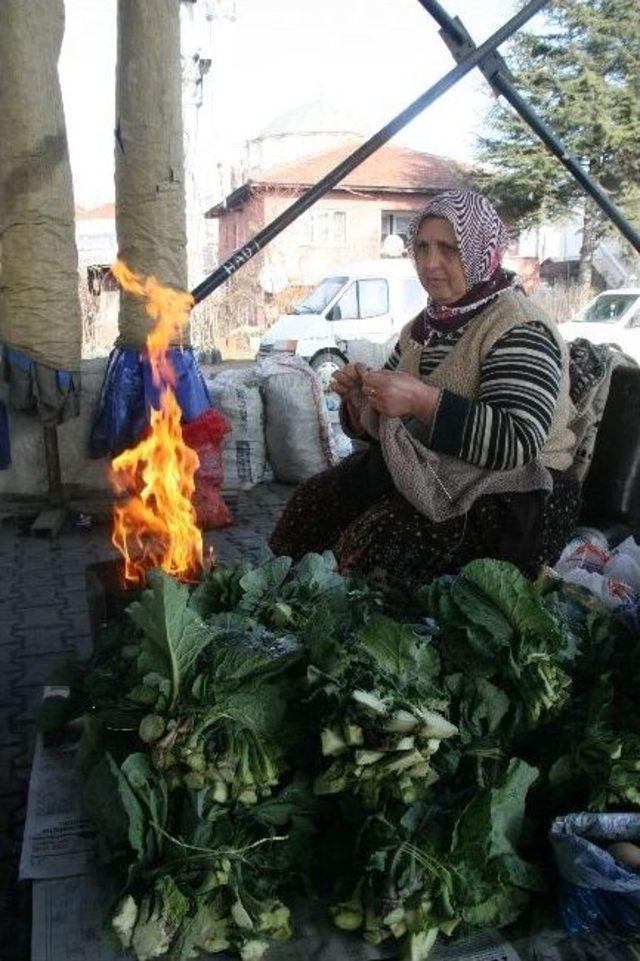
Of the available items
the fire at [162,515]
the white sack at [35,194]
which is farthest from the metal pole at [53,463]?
the fire at [162,515]

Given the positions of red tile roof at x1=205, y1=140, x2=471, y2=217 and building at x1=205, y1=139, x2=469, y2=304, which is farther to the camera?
red tile roof at x1=205, y1=140, x2=471, y2=217

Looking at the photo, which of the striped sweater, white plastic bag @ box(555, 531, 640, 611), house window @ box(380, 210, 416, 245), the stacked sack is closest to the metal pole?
the stacked sack

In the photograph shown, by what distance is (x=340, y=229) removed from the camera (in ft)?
99.3

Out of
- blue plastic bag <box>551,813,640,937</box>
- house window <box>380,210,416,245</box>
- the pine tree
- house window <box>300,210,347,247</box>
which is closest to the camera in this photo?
blue plastic bag <box>551,813,640,937</box>

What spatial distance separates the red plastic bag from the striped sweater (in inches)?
121

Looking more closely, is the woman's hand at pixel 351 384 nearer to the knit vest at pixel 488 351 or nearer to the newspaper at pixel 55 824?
the knit vest at pixel 488 351

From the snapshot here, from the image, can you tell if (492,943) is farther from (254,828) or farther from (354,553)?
(354,553)

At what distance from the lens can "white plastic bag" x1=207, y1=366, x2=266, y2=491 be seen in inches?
258

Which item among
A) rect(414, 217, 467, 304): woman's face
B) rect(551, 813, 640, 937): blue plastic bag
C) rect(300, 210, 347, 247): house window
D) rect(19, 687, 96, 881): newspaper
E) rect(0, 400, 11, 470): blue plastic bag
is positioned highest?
rect(300, 210, 347, 247): house window

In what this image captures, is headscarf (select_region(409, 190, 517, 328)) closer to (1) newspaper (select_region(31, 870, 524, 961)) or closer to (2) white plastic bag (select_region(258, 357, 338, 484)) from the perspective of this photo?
(1) newspaper (select_region(31, 870, 524, 961))

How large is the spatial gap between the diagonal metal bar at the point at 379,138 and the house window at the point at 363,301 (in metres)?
9.54

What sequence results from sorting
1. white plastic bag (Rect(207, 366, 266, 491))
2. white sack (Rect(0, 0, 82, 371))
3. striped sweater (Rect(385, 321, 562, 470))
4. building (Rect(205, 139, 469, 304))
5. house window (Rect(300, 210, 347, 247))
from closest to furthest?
striped sweater (Rect(385, 321, 562, 470)) < white sack (Rect(0, 0, 82, 371)) < white plastic bag (Rect(207, 366, 266, 491)) < building (Rect(205, 139, 469, 304)) < house window (Rect(300, 210, 347, 247))

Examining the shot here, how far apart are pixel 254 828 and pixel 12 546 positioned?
4.12 m

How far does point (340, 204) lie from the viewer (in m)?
30.1
